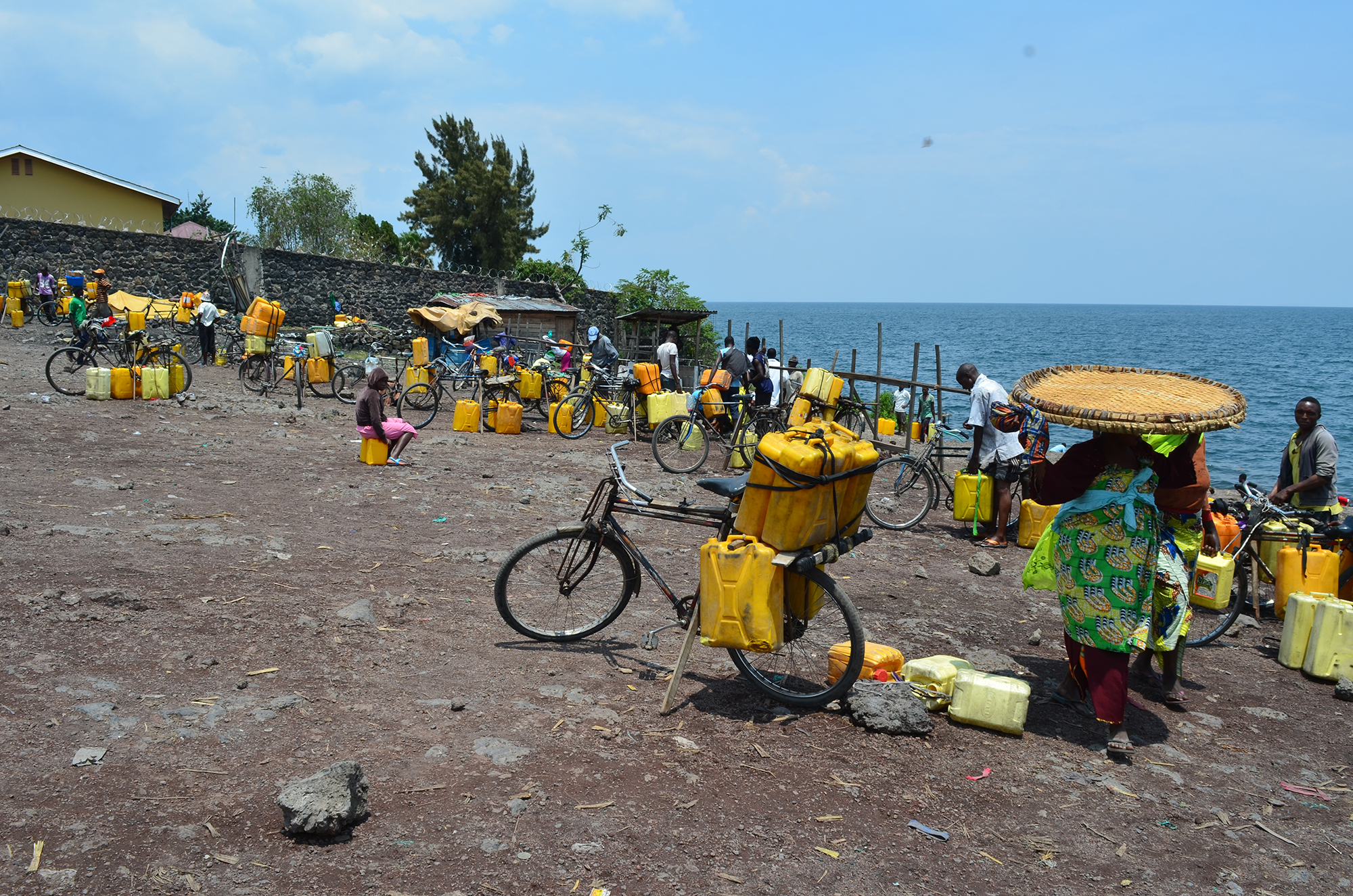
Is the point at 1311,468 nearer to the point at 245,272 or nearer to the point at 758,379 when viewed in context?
the point at 758,379

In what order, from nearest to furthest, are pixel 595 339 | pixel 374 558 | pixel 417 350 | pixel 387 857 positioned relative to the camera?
pixel 387 857
pixel 374 558
pixel 595 339
pixel 417 350

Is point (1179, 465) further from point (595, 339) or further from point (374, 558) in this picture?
point (595, 339)

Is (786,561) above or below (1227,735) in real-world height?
above

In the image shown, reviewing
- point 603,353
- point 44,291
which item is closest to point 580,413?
point 603,353

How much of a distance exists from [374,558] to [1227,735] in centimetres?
568

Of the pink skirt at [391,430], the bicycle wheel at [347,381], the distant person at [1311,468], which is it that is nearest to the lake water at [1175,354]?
the distant person at [1311,468]

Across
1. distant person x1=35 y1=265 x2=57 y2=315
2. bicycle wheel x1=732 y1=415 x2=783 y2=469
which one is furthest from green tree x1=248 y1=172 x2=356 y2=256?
bicycle wheel x1=732 y1=415 x2=783 y2=469

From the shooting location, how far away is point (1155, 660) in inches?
223

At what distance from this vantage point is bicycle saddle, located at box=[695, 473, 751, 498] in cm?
450

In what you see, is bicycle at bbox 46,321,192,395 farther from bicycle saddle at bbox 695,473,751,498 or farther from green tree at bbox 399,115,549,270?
green tree at bbox 399,115,549,270

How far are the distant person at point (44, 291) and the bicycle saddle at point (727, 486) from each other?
24936 millimetres

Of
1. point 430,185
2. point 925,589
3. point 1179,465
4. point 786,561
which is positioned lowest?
point 925,589

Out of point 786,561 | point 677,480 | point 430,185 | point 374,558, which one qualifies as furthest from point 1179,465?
point 430,185

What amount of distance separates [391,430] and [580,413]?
4512 millimetres
